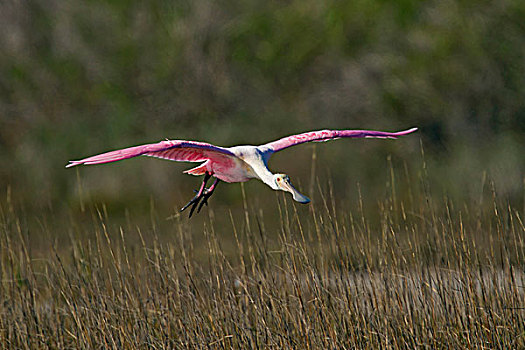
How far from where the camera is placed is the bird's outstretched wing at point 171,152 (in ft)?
9.82

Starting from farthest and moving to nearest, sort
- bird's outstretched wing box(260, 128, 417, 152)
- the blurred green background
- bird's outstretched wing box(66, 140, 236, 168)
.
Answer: the blurred green background
bird's outstretched wing box(260, 128, 417, 152)
bird's outstretched wing box(66, 140, 236, 168)

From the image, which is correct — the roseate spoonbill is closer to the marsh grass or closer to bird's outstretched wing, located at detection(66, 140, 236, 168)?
bird's outstretched wing, located at detection(66, 140, 236, 168)

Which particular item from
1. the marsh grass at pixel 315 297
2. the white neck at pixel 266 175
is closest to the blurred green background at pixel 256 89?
the marsh grass at pixel 315 297

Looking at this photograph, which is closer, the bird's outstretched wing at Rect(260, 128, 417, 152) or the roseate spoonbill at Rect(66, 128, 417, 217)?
the roseate spoonbill at Rect(66, 128, 417, 217)

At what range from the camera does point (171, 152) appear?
3287mm

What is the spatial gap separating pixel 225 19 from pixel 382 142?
12.1 feet

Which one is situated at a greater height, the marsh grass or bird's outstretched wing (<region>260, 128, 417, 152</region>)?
bird's outstretched wing (<region>260, 128, 417, 152</region>)

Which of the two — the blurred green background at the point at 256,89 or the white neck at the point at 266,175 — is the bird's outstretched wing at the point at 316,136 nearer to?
the white neck at the point at 266,175

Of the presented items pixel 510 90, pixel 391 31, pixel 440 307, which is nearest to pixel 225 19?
pixel 391 31

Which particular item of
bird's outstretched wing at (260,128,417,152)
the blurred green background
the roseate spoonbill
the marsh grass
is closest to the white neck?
the roseate spoonbill

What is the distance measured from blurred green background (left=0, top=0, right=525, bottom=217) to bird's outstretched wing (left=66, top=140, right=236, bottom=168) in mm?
5922

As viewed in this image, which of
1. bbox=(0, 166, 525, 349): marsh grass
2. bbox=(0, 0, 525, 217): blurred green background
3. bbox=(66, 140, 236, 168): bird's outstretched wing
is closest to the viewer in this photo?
bbox=(66, 140, 236, 168): bird's outstretched wing

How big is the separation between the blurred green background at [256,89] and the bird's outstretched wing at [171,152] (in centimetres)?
592

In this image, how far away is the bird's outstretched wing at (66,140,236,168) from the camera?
2992mm
